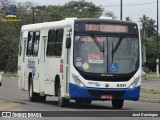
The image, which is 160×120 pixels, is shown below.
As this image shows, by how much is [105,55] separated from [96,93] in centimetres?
142

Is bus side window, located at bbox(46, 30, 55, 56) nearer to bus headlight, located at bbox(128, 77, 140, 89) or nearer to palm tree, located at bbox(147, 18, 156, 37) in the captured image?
bus headlight, located at bbox(128, 77, 140, 89)

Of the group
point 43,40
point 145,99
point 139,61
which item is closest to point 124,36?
point 139,61

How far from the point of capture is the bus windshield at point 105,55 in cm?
2211

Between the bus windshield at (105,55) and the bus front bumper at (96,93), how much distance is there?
65cm

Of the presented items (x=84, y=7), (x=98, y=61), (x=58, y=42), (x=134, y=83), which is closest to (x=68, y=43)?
(x=98, y=61)

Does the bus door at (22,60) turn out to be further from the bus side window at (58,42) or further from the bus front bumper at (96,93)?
the bus front bumper at (96,93)

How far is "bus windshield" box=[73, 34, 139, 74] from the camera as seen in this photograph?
22.1 meters

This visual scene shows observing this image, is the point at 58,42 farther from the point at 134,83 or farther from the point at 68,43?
the point at 134,83

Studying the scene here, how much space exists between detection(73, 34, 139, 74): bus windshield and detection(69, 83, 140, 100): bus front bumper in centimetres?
65

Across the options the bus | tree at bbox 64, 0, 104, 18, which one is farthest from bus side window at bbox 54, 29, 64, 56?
tree at bbox 64, 0, 104, 18

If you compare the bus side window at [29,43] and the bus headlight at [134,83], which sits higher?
the bus side window at [29,43]

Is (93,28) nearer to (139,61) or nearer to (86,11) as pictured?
(139,61)

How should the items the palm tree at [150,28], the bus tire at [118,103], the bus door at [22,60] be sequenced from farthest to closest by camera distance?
1. the palm tree at [150,28]
2. the bus door at [22,60]
3. the bus tire at [118,103]

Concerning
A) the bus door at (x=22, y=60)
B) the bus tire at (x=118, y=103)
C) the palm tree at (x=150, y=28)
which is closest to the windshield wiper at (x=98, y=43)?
the bus tire at (x=118, y=103)
